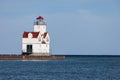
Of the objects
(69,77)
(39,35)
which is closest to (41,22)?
(39,35)

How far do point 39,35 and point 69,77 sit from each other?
50.8 metres

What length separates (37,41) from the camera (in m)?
117

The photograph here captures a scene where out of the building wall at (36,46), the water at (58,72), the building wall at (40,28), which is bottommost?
the water at (58,72)

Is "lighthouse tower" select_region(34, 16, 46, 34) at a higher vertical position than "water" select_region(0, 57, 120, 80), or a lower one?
higher

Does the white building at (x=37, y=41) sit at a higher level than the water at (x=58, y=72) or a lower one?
higher

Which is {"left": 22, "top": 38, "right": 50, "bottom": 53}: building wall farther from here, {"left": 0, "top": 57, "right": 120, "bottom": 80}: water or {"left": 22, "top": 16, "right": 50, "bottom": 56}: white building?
{"left": 0, "top": 57, "right": 120, "bottom": 80}: water

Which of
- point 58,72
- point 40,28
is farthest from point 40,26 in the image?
point 58,72

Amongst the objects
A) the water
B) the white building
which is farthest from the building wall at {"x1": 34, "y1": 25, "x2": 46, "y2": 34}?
the water

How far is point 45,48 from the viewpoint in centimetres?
11825

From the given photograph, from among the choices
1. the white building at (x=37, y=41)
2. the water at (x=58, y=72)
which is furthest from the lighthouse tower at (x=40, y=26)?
the water at (x=58, y=72)

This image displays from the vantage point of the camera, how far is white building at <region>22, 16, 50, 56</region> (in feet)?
384

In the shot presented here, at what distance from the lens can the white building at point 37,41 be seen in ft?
384

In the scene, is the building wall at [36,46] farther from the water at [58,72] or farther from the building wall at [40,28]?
the water at [58,72]

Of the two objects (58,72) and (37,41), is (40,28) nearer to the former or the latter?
(37,41)
